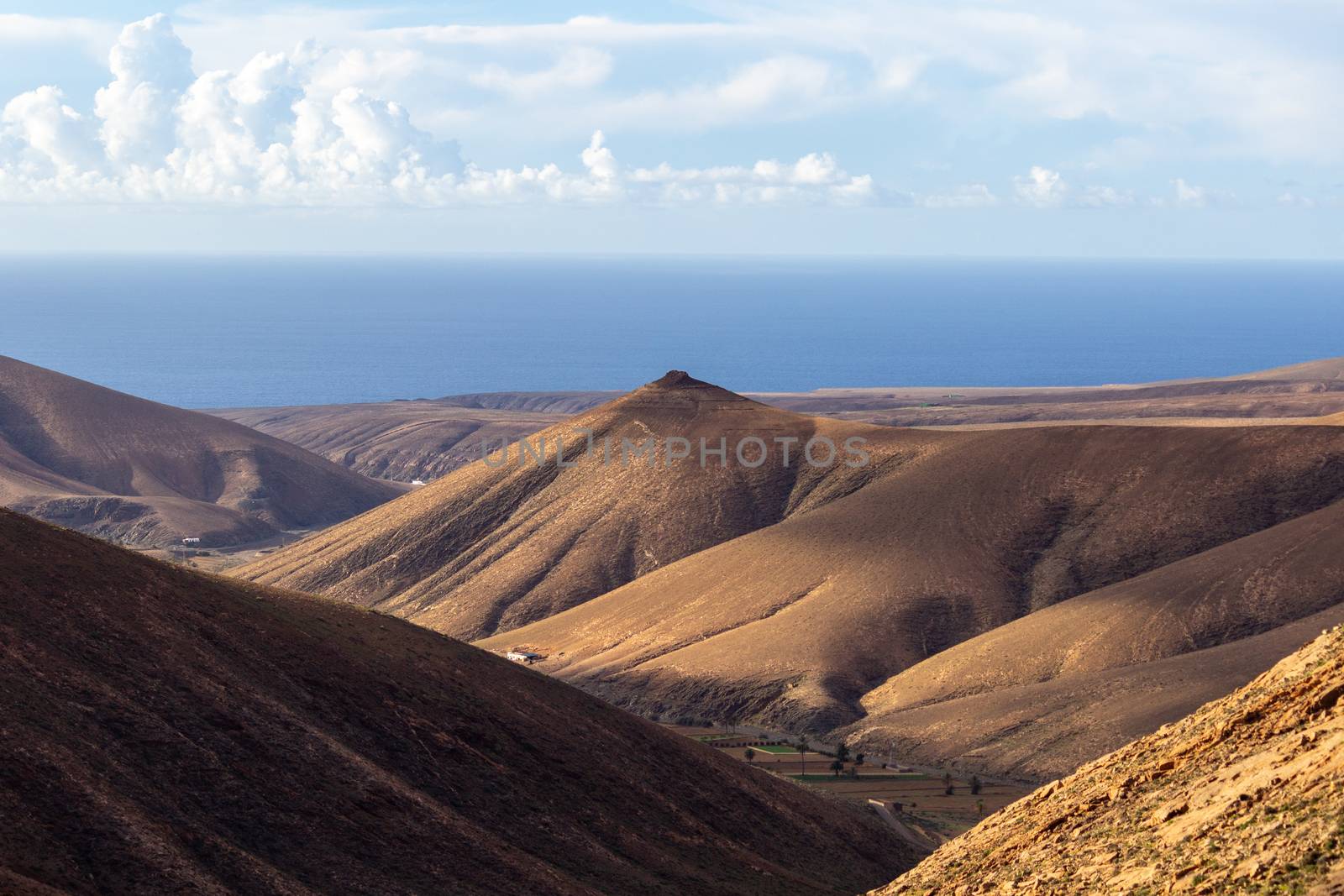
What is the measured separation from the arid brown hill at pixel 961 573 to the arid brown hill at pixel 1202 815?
4606 centimetres

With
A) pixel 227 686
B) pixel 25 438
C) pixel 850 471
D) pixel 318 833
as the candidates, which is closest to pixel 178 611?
pixel 227 686

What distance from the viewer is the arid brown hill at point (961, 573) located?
267 feet

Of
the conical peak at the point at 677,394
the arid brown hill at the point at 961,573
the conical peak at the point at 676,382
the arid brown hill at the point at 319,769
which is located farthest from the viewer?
the conical peak at the point at 676,382

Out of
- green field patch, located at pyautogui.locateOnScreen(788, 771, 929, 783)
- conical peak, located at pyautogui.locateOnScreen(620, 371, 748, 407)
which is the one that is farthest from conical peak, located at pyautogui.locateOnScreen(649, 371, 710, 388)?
green field patch, located at pyautogui.locateOnScreen(788, 771, 929, 783)

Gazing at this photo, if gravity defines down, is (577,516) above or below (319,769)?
above

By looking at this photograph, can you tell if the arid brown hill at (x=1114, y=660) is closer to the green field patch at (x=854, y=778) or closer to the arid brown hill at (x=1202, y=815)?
the green field patch at (x=854, y=778)

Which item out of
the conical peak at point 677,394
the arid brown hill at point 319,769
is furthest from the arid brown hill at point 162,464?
the arid brown hill at point 319,769

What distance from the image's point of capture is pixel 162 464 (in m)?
164

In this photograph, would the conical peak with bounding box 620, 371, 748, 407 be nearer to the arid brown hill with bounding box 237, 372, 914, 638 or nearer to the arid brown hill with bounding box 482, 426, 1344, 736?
the arid brown hill with bounding box 237, 372, 914, 638

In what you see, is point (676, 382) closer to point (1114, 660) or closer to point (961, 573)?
point (961, 573)

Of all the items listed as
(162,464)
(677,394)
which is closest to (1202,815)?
(677,394)

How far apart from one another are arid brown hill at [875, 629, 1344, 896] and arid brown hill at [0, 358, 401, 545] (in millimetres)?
119992

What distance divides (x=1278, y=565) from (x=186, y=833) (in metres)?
63.6

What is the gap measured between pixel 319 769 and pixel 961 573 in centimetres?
5744
